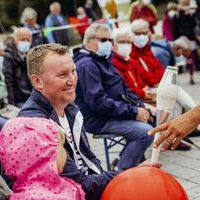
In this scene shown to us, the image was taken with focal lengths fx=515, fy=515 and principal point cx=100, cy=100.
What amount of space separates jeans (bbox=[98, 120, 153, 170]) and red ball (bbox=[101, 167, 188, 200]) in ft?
8.54

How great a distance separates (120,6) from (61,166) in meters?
9.86

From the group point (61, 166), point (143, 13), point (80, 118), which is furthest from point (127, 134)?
point (143, 13)

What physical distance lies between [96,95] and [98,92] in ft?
0.12

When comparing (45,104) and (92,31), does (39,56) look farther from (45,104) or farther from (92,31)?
(92,31)

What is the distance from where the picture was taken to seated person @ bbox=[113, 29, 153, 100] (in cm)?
577

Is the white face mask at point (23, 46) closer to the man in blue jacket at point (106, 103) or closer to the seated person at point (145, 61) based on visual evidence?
the seated person at point (145, 61)

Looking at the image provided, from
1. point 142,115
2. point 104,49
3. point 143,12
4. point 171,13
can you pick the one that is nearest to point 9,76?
point 104,49

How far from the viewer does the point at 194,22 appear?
11711 mm

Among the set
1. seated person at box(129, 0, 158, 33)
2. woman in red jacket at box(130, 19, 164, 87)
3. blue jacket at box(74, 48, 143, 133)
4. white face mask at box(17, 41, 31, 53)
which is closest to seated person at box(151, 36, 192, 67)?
woman in red jacket at box(130, 19, 164, 87)

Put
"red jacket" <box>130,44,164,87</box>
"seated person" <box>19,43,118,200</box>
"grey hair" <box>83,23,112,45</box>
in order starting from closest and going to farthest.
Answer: "seated person" <box>19,43,118,200</box>
"grey hair" <box>83,23,112,45</box>
"red jacket" <box>130,44,164,87</box>

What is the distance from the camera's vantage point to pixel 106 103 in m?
4.95

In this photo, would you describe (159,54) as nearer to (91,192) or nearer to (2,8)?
(91,192)

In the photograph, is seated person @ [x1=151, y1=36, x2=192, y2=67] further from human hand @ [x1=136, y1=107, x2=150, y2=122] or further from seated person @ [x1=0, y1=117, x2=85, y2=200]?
seated person @ [x1=0, y1=117, x2=85, y2=200]

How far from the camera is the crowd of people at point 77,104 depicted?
87.7 inches
